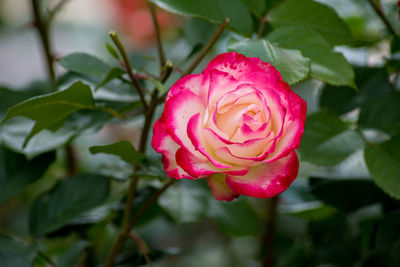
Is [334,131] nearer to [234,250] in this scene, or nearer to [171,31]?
[234,250]

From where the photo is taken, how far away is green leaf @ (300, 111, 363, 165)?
45 cm

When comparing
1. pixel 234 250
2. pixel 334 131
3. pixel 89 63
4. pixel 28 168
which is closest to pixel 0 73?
pixel 234 250

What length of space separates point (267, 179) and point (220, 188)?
0.04 meters

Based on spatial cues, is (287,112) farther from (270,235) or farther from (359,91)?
(270,235)

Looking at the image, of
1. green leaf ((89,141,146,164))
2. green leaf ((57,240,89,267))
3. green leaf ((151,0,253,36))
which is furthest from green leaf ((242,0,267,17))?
green leaf ((57,240,89,267))

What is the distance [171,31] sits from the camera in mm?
1200

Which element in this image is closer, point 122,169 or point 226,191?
point 226,191

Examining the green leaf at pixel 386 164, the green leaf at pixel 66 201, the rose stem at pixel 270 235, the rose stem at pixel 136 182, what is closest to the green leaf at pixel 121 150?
the rose stem at pixel 136 182

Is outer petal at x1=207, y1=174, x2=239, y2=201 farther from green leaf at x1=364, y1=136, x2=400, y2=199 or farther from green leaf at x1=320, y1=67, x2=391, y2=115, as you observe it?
green leaf at x1=320, y1=67, x2=391, y2=115

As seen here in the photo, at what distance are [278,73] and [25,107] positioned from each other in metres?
0.21

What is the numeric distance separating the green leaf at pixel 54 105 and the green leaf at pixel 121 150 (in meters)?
0.05

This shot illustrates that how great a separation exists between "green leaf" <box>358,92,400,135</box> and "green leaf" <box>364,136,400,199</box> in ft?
0.18

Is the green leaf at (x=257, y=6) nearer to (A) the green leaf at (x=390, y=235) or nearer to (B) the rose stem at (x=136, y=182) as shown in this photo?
(B) the rose stem at (x=136, y=182)

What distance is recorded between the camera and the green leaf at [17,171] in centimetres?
48
